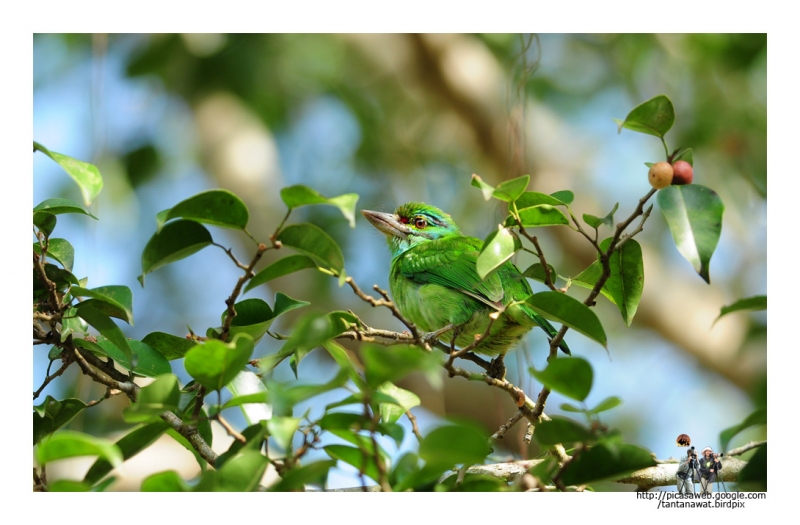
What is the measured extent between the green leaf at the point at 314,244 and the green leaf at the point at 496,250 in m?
0.34

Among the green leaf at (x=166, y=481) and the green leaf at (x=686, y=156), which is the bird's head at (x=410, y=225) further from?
the green leaf at (x=166, y=481)

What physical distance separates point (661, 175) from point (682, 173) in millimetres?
53

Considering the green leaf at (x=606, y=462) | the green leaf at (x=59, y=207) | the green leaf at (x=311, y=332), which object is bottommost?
the green leaf at (x=606, y=462)

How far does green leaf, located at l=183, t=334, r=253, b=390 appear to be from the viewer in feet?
5.35

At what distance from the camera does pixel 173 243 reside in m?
1.82

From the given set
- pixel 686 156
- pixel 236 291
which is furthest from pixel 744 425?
pixel 236 291

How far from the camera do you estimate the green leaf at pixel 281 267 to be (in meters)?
1.82

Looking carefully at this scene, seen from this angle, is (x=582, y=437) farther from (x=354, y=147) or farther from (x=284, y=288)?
(x=354, y=147)

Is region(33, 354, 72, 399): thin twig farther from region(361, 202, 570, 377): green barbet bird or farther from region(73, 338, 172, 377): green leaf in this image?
region(361, 202, 570, 377): green barbet bird

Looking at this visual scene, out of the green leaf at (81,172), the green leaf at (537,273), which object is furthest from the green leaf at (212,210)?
the green leaf at (537,273)

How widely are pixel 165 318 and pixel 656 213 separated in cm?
481

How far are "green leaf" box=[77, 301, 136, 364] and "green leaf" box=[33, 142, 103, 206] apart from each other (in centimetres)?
30
